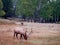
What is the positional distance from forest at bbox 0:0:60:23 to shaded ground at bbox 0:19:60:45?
0.18m

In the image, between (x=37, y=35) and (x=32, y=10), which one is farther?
(x=32, y=10)

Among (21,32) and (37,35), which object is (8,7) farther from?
(37,35)

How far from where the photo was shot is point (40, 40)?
17.9 feet

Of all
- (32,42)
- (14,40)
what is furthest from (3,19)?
(32,42)

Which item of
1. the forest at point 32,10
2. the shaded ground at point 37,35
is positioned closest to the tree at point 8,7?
the forest at point 32,10

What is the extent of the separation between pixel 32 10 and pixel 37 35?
0.89 meters

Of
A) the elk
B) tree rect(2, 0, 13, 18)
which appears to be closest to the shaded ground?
the elk

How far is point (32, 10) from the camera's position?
252 inches

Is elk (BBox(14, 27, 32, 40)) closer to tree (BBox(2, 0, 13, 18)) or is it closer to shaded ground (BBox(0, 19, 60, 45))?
shaded ground (BBox(0, 19, 60, 45))

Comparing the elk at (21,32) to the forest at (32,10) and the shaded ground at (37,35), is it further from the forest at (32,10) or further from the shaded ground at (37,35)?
the forest at (32,10)

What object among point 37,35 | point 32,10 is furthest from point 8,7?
point 37,35

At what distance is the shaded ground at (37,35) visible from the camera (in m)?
5.30

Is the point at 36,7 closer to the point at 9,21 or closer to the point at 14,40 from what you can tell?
the point at 9,21

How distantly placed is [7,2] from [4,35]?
38.4 inches
